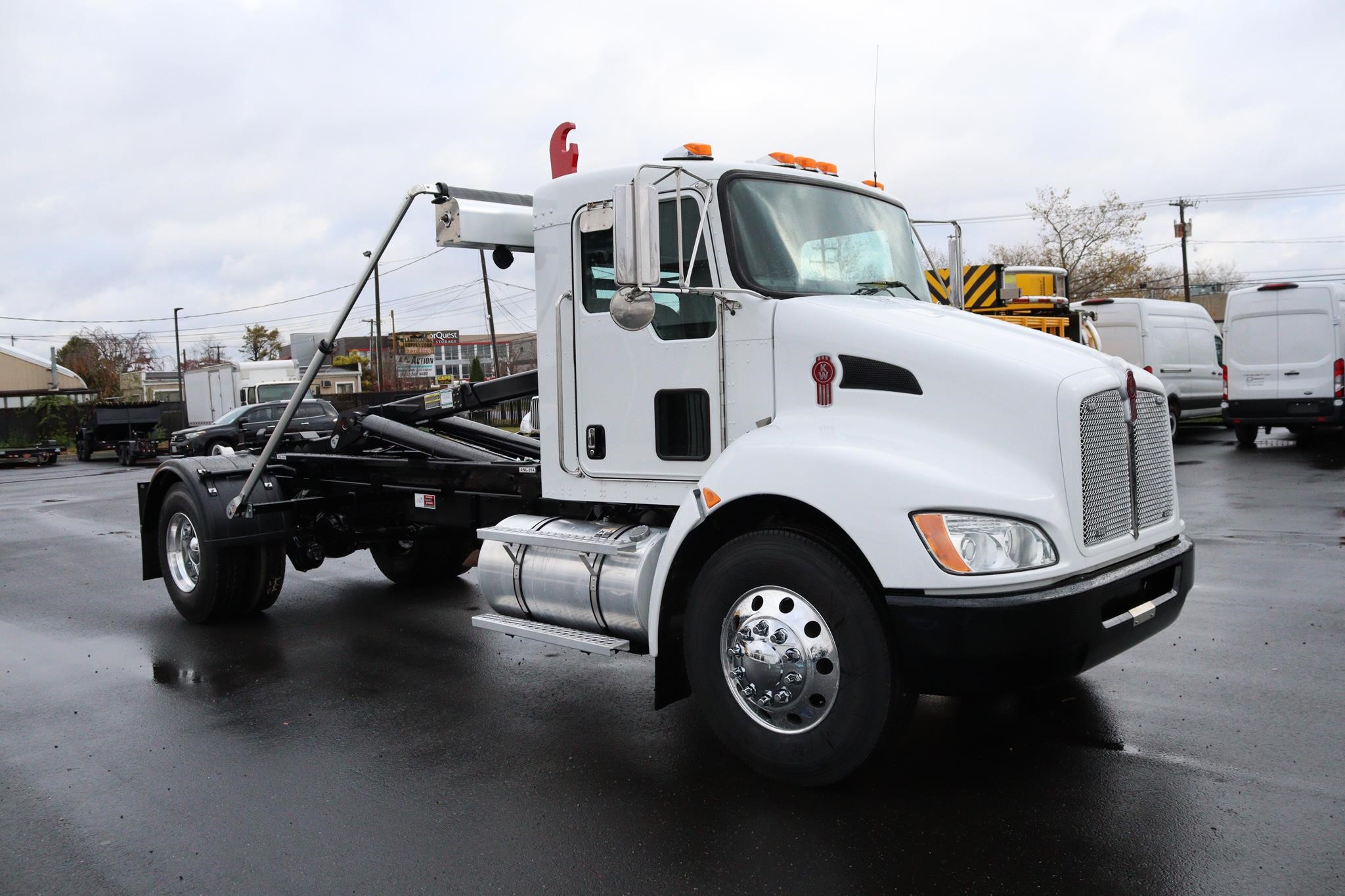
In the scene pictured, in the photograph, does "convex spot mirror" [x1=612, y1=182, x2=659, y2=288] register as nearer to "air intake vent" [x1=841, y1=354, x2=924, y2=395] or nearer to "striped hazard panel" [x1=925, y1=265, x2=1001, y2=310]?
"air intake vent" [x1=841, y1=354, x2=924, y2=395]

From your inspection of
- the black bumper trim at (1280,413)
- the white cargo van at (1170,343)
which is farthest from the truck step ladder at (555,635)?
the white cargo van at (1170,343)

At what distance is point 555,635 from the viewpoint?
Answer: 5227mm

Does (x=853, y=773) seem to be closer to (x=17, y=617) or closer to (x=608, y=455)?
(x=608, y=455)

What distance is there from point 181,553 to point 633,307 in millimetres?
5493

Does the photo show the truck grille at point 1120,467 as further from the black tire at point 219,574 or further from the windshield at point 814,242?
the black tire at point 219,574

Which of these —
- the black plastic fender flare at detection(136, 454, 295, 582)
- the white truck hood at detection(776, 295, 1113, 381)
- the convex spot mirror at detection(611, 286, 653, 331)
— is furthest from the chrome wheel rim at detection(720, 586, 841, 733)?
the black plastic fender flare at detection(136, 454, 295, 582)

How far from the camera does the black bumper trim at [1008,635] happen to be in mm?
3814

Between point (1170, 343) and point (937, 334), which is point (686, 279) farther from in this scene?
point (1170, 343)

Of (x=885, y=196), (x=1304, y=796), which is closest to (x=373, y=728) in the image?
(x=885, y=196)

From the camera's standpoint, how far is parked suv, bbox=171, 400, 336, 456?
91.1ft

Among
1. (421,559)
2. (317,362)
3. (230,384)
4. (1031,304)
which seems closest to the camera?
(317,362)

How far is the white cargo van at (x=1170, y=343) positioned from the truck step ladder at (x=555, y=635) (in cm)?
1770

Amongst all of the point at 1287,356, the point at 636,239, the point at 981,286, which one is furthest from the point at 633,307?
the point at 1287,356

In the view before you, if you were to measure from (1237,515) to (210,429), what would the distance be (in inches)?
1045
